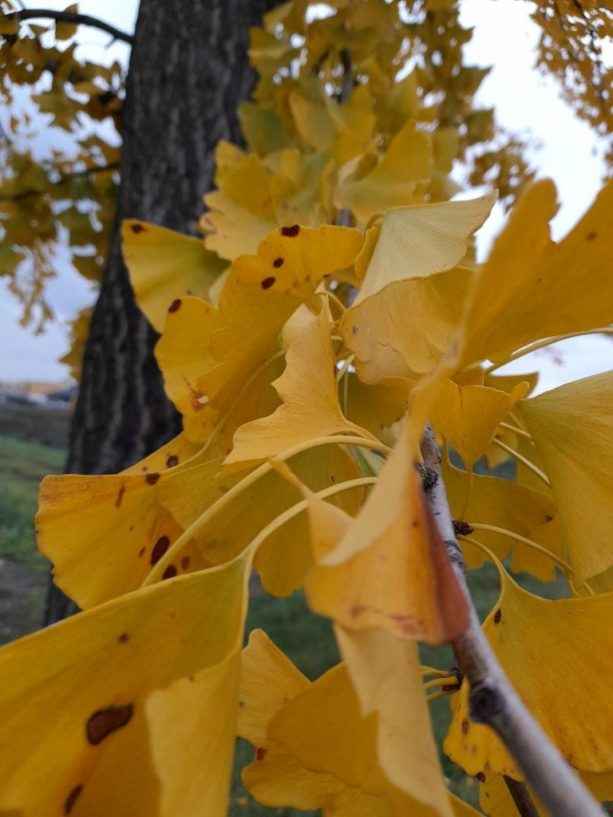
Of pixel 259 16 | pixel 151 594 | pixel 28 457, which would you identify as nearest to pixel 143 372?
pixel 259 16

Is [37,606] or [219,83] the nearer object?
[219,83]

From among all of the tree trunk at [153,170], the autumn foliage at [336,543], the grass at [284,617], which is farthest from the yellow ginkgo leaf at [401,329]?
the grass at [284,617]

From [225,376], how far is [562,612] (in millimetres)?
185

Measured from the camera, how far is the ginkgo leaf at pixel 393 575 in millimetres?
149

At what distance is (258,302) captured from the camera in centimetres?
34

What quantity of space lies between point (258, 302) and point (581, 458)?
0.17 m

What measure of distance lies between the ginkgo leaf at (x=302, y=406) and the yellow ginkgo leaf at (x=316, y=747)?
0.26 ft

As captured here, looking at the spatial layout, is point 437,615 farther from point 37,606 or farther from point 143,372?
point 37,606

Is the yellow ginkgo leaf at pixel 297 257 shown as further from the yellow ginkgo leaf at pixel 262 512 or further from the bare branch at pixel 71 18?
the bare branch at pixel 71 18

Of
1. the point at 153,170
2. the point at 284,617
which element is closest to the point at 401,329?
the point at 153,170

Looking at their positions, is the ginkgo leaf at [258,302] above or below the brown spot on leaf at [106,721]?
above

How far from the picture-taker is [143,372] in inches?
36.6

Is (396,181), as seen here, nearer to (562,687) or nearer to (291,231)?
(291,231)

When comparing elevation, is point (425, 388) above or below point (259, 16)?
below
